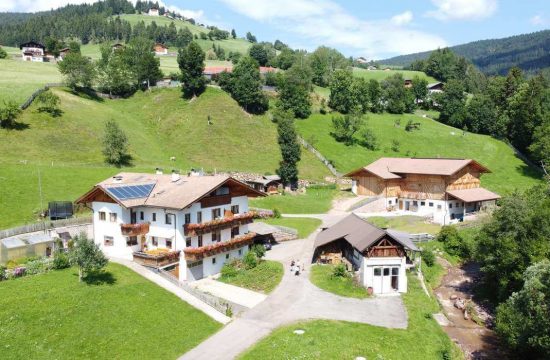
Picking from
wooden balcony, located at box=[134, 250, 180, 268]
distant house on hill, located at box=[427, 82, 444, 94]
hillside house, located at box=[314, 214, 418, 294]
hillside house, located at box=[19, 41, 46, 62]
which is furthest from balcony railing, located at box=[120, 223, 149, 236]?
distant house on hill, located at box=[427, 82, 444, 94]

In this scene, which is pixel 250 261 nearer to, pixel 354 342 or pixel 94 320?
pixel 354 342

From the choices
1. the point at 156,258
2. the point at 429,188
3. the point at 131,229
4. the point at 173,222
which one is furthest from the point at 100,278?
the point at 429,188

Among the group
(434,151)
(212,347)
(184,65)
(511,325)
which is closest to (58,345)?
(212,347)

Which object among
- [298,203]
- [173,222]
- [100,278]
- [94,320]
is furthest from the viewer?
[298,203]

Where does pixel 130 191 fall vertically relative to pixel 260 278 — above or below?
above

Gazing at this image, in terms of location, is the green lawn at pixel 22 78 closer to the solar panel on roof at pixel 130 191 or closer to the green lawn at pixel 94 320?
the solar panel on roof at pixel 130 191

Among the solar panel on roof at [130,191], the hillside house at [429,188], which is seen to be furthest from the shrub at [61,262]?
the hillside house at [429,188]
